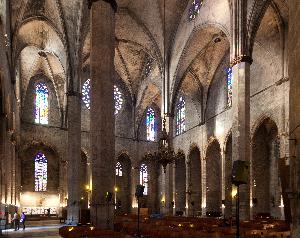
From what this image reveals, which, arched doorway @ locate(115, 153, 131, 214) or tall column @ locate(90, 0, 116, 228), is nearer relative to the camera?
tall column @ locate(90, 0, 116, 228)

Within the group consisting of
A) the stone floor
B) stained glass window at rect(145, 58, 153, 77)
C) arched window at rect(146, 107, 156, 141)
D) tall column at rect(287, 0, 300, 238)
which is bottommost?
the stone floor

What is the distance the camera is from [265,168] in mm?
27984

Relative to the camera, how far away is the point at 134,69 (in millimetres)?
39188

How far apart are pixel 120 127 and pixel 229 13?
68.2ft

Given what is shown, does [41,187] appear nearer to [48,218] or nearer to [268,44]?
[48,218]

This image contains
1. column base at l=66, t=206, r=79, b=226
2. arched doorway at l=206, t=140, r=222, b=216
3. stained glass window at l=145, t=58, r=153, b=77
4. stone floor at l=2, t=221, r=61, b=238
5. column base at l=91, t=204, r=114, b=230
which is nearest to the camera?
column base at l=91, t=204, r=114, b=230

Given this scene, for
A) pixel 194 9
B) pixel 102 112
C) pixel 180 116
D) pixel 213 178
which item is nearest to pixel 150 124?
pixel 180 116

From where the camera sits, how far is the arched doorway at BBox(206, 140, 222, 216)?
33844 millimetres

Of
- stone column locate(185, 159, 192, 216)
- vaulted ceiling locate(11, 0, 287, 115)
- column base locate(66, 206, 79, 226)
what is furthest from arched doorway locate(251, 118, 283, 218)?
column base locate(66, 206, 79, 226)

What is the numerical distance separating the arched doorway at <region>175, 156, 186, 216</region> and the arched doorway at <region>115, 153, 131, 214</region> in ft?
16.8

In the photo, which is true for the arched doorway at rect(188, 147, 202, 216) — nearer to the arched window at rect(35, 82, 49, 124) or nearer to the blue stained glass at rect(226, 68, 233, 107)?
the blue stained glass at rect(226, 68, 233, 107)

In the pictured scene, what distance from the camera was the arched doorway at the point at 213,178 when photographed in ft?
111

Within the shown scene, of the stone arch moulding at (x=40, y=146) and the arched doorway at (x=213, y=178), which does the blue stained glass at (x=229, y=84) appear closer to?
the arched doorway at (x=213, y=178)

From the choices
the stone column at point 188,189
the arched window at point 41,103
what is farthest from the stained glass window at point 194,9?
the arched window at point 41,103
